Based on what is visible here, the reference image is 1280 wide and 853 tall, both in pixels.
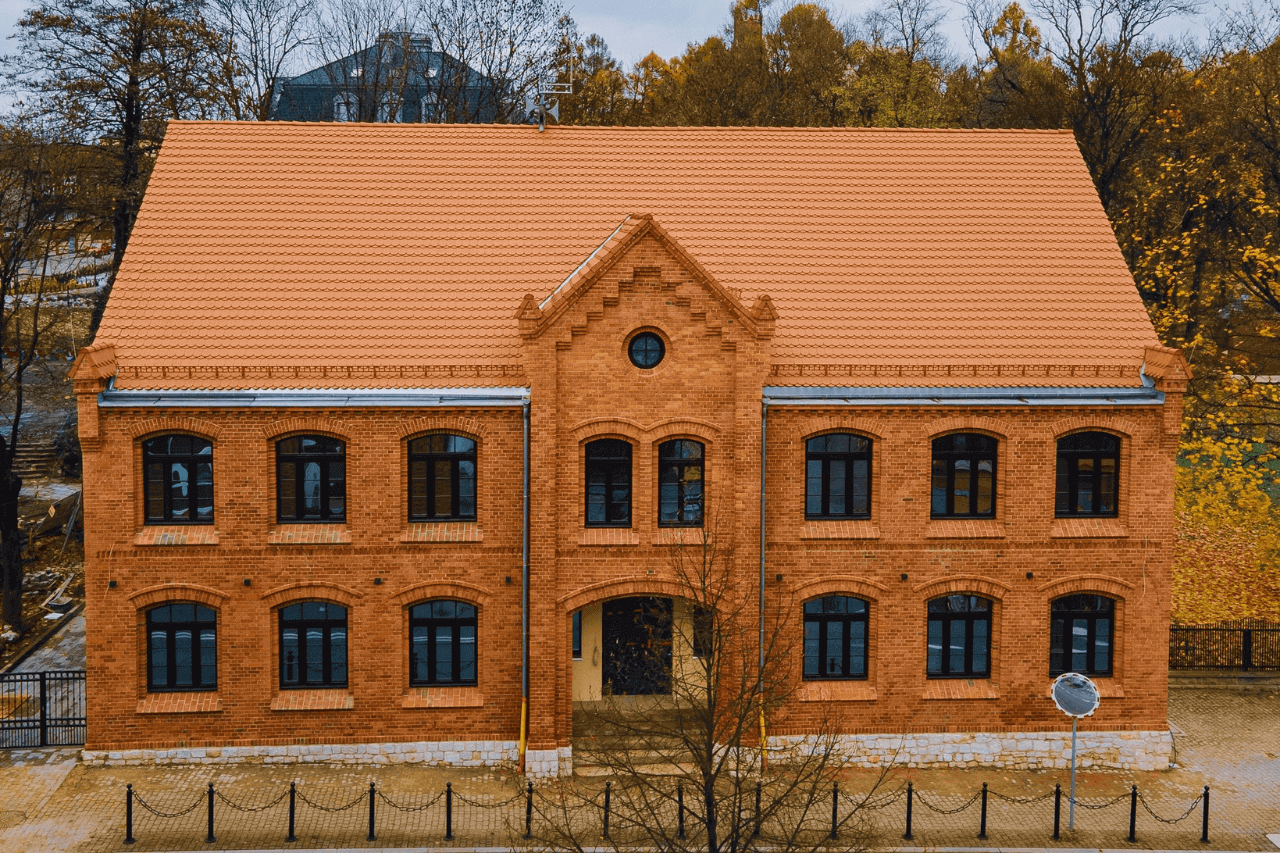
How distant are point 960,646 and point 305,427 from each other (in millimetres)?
12856

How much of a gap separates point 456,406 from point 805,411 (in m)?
6.28

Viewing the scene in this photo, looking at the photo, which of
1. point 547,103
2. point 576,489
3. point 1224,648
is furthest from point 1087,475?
point 547,103

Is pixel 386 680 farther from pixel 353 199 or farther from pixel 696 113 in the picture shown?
pixel 696 113

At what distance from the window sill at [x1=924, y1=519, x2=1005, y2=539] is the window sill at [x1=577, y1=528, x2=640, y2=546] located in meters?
5.45

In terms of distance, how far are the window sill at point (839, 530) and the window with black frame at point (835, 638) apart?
1300 millimetres

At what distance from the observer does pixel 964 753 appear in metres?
19.0

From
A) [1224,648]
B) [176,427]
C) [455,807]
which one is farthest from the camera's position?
[1224,648]

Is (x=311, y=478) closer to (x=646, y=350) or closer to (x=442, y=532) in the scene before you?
(x=442, y=532)

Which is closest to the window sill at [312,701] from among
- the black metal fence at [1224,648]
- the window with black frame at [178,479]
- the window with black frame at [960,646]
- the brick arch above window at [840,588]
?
the window with black frame at [178,479]

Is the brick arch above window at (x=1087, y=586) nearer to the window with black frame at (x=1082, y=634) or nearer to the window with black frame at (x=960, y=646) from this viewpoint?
the window with black frame at (x=1082, y=634)

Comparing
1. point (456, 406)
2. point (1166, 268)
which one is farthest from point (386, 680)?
point (1166, 268)

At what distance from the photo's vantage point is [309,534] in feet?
59.5

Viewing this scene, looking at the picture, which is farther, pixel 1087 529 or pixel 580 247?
pixel 580 247

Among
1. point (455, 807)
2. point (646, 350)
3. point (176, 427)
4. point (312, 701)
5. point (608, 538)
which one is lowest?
point (455, 807)
